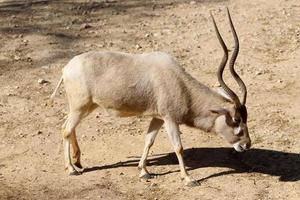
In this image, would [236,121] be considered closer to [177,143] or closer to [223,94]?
[223,94]

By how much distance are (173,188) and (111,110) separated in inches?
53.9

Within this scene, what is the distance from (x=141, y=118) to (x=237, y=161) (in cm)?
208

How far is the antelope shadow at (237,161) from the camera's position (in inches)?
400

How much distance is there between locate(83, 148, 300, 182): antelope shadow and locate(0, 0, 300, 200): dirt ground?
0.05 feet

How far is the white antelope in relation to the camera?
31.4 feet

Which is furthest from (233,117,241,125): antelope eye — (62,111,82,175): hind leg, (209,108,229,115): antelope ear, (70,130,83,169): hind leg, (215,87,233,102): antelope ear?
(70,130,83,169): hind leg

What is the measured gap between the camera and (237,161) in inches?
412

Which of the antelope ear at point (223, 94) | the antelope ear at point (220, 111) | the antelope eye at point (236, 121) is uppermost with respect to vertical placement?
the antelope ear at point (223, 94)

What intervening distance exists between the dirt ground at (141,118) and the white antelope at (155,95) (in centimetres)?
69

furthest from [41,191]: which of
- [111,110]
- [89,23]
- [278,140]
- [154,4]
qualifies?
[154,4]

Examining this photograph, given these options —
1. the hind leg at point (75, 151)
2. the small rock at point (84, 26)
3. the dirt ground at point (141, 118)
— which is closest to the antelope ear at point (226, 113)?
the dirt ground at point (141, 118)

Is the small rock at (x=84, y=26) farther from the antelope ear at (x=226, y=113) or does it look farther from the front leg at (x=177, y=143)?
the antelope ear at (x=226, y=113)

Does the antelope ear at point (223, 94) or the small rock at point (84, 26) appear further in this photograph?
the small rock at point (84, 26)

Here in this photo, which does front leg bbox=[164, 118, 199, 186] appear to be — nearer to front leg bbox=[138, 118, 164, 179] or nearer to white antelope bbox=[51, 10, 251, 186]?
white antelope bbox=[51, 10, 251, 186]
